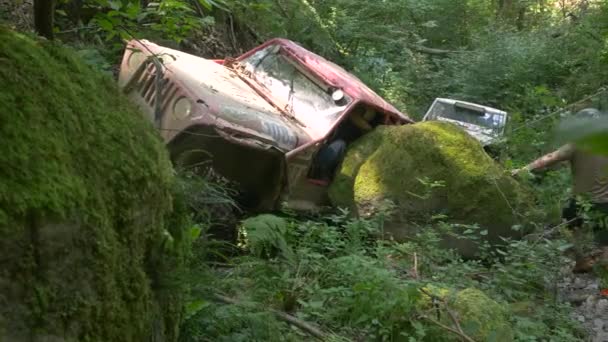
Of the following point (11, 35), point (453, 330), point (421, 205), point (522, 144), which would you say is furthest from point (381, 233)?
point (11, 35)

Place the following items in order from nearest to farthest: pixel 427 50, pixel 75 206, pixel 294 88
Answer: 1. pixel 75 206
2. pixel 294 88
3. pixel 427 50

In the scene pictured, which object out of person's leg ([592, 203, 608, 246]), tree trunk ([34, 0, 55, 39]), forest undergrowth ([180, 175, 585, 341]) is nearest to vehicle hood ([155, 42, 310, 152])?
forest undergrowth ([180, 175, 585, 341])

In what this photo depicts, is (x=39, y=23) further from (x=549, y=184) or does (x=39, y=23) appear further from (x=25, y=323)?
(x=549, y=184)

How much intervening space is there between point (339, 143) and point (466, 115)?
486cm

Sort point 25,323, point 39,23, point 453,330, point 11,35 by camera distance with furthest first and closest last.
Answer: point 453,330, point 39,23, point 11,35, point 25,323

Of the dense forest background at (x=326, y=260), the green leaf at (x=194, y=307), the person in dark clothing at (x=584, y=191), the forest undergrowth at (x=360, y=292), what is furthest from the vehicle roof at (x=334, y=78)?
the green leaf at (x=194, y=307)

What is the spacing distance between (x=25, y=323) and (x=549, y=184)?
7.39m

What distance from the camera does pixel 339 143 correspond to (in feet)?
28.2

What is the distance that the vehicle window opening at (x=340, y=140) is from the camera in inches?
329

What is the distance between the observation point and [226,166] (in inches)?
268

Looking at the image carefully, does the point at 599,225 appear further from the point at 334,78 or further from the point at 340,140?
the point at 334,78

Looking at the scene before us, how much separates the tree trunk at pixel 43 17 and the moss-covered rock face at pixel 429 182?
504 centimetres

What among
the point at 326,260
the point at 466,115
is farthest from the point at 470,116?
the point at 326,260

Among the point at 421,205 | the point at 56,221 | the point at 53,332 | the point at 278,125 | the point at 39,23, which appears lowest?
the point at 421,205
